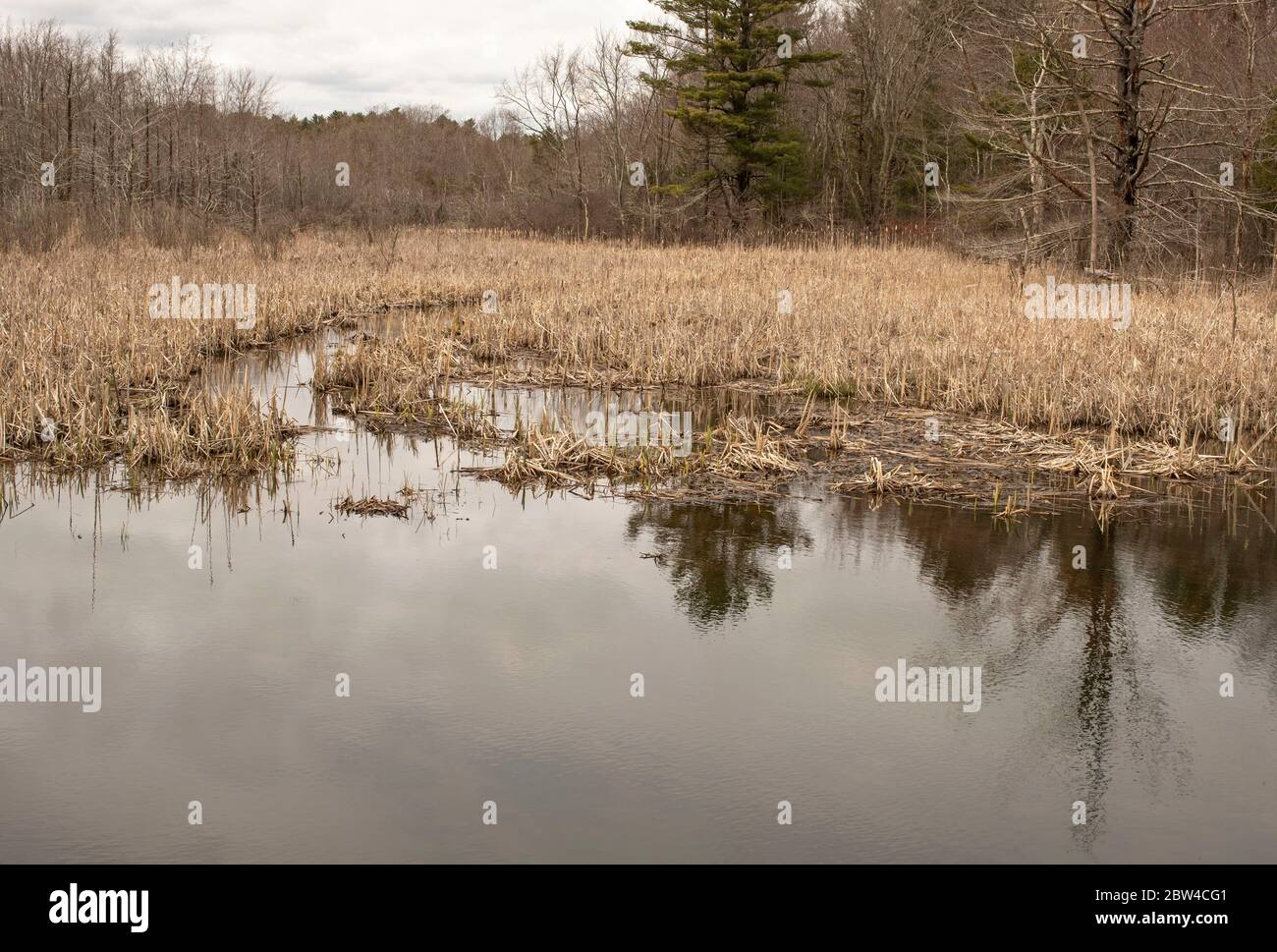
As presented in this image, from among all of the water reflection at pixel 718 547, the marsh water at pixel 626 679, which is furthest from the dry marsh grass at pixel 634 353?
the marsh water at pixel 626 679

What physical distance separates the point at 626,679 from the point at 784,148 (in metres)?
30.1

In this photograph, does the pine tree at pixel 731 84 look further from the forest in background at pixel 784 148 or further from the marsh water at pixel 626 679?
the marsh water at pixel 626 679

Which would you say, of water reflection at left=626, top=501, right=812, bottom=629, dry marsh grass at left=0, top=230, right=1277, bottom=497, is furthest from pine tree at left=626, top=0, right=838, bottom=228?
water reflection at left=626, top=501, right=812, bottom=629

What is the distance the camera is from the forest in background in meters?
18.0

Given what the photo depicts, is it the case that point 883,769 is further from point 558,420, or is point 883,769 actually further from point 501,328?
point 501,328

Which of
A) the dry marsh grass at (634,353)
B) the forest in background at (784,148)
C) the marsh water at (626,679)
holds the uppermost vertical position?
the forest in background at (784,148)

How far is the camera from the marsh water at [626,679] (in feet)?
11.8

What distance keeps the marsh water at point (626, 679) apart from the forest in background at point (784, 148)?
38.4ft

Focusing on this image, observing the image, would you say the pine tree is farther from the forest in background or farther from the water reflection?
the water reflection

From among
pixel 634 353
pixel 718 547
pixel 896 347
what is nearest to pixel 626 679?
pixel 718 547

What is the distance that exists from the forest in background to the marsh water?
11.7m
